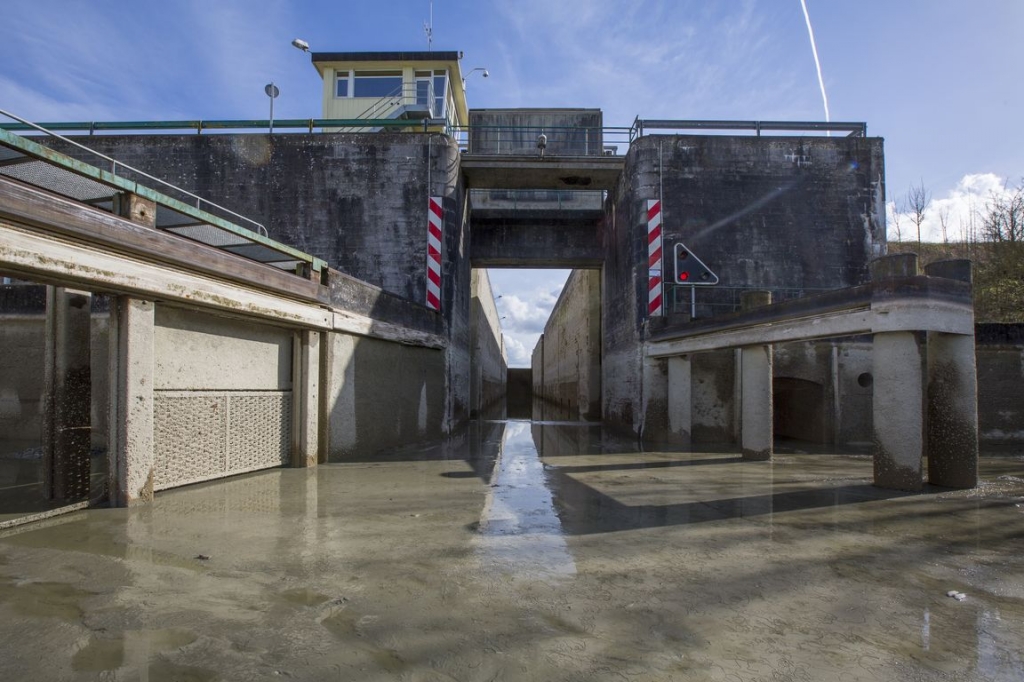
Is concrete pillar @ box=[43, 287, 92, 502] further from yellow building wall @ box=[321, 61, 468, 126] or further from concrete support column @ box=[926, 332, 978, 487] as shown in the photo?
yellow building wall @ box=[321, 61, 468, 126]

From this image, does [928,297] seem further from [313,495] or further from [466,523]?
[313,495]

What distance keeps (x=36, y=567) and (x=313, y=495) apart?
8.03 feet

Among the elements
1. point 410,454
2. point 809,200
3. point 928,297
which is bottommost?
point 410,454

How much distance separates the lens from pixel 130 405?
16.0 ft

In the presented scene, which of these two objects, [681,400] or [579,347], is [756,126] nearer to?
[681,400]

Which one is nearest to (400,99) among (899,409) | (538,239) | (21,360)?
(538,239)

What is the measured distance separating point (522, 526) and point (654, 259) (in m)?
8.66

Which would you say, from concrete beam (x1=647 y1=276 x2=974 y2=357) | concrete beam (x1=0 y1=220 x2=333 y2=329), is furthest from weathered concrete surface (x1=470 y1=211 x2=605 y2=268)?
concrete beam (x1=0 y1=220 x2=333 y2=329)

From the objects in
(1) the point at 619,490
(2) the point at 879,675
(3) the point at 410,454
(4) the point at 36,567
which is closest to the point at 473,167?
(3) the point at 410,454

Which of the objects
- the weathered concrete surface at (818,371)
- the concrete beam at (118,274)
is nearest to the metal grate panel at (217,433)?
the concrete beam at (118,274)

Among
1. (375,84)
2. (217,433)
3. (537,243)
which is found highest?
(375,84)

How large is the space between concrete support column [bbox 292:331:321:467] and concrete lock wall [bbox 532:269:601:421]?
11.7 metres

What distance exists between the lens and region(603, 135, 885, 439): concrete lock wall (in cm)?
1225

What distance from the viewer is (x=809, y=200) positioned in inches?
491
